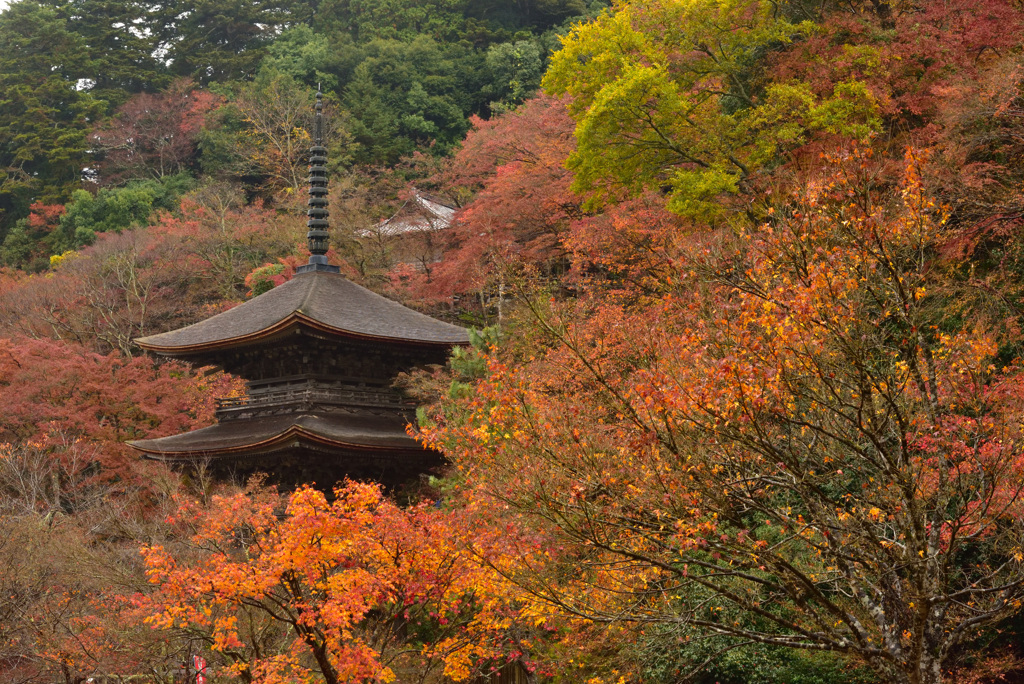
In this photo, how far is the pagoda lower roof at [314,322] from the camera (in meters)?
16.3

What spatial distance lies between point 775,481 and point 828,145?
10.3 metres

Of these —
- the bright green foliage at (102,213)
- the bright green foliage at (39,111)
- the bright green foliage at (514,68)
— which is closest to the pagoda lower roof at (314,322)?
the bright green foliage at (102,213)

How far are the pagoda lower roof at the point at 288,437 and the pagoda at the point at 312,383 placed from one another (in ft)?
0.08

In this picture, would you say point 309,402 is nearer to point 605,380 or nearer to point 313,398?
point 313,398

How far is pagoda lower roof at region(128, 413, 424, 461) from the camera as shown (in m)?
15.6

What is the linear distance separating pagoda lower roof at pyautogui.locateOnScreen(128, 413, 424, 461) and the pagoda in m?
0.02

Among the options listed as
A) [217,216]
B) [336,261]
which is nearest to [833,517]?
[336,261]

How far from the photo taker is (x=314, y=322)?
15.9 meters

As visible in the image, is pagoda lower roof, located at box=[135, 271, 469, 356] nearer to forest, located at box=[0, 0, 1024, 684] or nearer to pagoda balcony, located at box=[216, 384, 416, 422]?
forest, located at box=[0, 0, 1024, 684]

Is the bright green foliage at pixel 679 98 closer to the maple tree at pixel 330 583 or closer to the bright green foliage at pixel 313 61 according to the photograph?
the maple tree at pixel 330 583

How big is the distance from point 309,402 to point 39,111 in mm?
31125

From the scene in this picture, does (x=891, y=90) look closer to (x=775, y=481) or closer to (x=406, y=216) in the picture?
(x=775, y=481)

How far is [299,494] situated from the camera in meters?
10.7

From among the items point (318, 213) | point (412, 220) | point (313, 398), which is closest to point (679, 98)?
point (318, 213)
